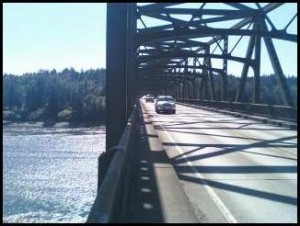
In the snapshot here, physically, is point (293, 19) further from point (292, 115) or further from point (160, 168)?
point (160, 168)

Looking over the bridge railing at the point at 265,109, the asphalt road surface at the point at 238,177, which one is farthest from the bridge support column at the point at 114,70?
the bridge railing at the point at 265,109

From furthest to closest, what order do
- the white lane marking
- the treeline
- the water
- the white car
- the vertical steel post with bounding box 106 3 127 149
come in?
the white car, the water, the vertical steel post with bounding box 106 3 127 149, the treeline, the white lane marking

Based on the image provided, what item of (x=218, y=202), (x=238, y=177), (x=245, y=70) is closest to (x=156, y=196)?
(x=218, y=202)

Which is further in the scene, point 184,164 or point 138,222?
point 184,164

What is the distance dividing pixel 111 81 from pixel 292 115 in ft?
69.5

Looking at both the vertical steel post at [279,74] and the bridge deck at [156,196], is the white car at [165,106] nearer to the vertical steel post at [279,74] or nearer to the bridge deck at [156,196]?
the vertical steel post at [279,74]

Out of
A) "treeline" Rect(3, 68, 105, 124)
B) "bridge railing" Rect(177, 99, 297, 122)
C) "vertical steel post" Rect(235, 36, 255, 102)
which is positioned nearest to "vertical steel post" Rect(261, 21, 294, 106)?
"bridge railing" Rect(177, 99, 297, 122)

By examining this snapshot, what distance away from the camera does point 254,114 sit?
38.6 m

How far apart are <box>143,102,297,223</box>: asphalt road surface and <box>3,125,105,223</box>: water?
4370 mm

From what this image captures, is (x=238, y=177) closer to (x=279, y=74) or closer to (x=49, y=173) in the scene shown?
(x=49, y=173)

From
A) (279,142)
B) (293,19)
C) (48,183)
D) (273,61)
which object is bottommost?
(48,183)

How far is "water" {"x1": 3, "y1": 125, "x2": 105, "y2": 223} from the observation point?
760 inches

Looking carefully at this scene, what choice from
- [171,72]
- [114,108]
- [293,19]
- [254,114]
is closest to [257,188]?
[114,108]

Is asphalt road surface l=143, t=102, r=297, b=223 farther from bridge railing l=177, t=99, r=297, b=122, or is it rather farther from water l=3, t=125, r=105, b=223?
bridge railing l=177, t=99, r=297, b=122
